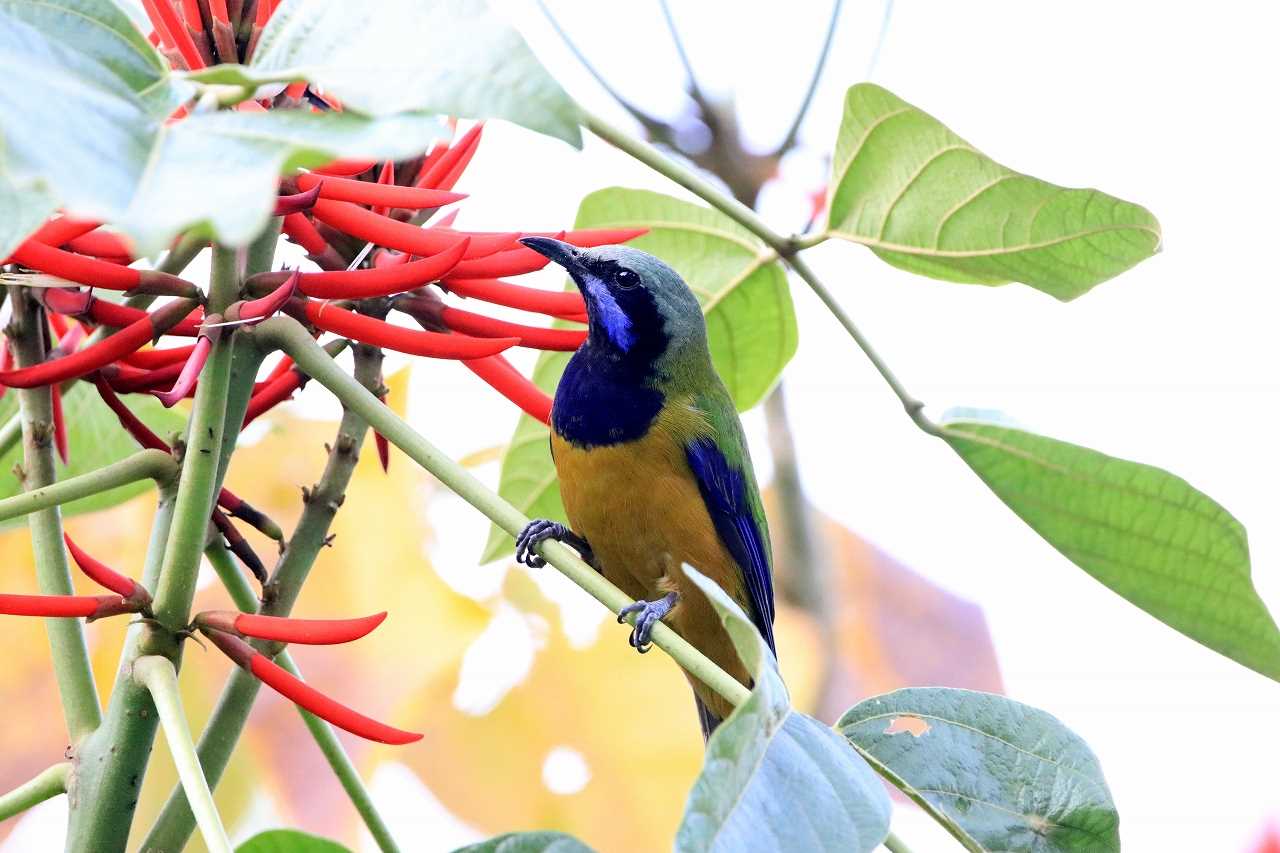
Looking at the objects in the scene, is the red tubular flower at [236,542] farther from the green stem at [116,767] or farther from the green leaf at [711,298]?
the green leaf at [711,298]

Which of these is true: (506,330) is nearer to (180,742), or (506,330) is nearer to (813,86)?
(180,742)

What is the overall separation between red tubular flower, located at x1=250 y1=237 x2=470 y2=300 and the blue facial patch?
84 cm

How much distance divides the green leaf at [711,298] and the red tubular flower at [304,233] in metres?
0.55

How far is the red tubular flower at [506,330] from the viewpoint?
1098 millimetres

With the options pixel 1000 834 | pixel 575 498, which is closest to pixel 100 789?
pixel 1000 834

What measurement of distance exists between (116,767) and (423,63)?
57 cm

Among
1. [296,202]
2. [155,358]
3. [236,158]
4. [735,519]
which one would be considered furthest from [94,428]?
[236,158]

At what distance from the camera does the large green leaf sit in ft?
1.53

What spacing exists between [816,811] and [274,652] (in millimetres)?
455

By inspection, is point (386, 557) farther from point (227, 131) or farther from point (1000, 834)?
point (227, 131)

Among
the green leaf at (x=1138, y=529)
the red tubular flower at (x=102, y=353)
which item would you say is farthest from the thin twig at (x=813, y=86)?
the red tubular flower at (x=102, y=353)

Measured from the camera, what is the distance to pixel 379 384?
113cm

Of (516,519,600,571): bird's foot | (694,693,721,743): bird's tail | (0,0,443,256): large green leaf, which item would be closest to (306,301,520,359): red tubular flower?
(0,0,443,256): large green leaf

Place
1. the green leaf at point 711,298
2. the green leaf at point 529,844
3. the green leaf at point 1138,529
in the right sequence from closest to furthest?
1. the green leaf at point 529,844
2. the green leaf at point 1138,529
3. the green leaf at point 711,298
